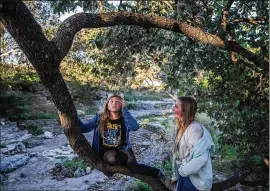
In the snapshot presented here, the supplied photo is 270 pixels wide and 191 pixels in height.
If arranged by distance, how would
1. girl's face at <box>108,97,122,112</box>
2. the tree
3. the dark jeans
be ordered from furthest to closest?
girl's face at <box>108,97,122,112</box>, the dark jeans, the tree

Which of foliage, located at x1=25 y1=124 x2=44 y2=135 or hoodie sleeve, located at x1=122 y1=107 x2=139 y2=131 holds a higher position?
hoodie sleeve, located at x1=122 y1=107 x2=139 y2=131

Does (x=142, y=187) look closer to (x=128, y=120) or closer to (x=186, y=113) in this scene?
(x=128, y=120)

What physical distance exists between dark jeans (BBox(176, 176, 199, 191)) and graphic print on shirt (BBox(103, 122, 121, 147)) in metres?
0.79

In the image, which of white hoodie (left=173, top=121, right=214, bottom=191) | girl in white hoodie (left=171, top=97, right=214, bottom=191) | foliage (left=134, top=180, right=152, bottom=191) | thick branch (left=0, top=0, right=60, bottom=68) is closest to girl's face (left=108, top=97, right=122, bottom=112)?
girl in white hoodie (left=171, top=97, right=214, bottom=191)

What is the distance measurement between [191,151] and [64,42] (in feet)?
4.35

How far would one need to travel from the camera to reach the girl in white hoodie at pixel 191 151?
8.81 feet

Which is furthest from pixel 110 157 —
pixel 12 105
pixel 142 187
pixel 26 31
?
pixel 12 105

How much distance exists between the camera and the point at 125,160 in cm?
338

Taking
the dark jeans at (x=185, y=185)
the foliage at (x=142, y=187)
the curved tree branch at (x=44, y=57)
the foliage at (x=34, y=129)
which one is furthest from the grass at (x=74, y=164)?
the dark jeans at (x=185, y=185)

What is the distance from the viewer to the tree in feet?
6.35

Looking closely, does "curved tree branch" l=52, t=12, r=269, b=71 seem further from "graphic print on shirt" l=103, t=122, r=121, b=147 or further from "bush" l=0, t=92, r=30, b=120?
"bush" l=0, t=92, r=30, b=120

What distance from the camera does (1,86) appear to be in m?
16.5

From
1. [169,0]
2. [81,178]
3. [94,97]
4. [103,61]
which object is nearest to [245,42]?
[169,0]

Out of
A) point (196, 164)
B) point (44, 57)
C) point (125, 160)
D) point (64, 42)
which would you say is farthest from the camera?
point (125, 160)
